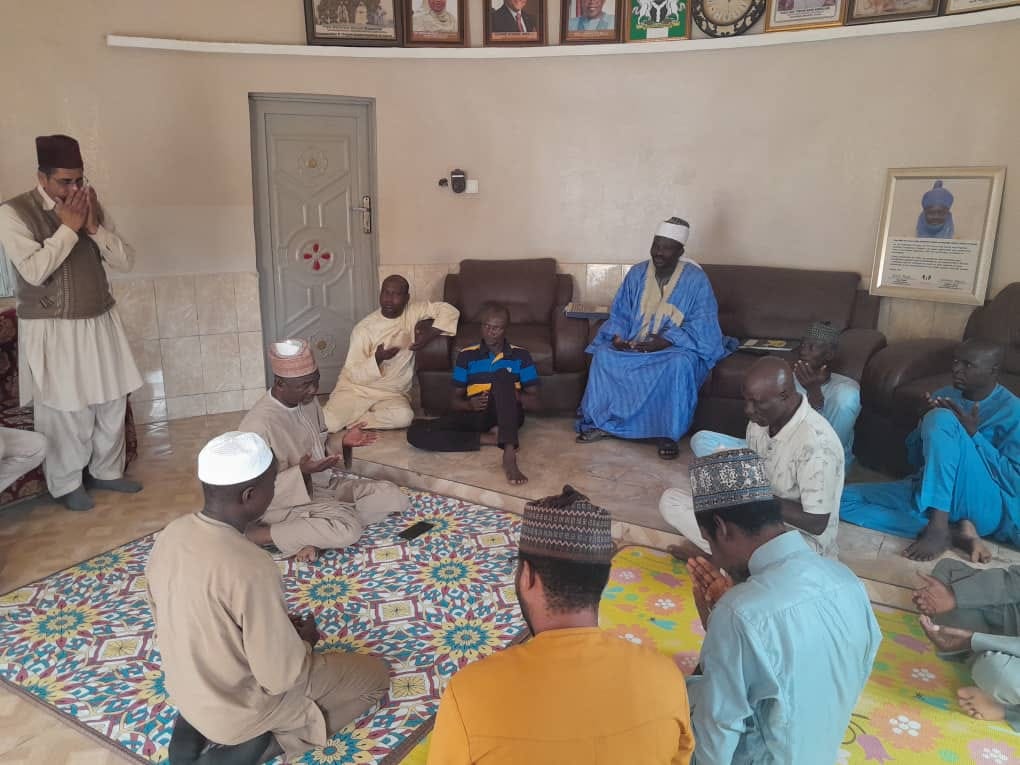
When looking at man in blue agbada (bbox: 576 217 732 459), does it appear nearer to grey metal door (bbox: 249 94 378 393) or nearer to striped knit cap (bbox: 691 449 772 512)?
grey metal door (bbox: 249 94 378 393)

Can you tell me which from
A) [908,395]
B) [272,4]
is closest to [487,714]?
[908,395]

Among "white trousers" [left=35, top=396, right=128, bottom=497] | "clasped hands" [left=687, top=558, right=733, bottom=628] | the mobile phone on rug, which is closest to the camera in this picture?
"clasped hands" [left=687, top=558, right=733, bottom=628]

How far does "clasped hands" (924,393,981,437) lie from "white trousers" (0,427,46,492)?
378 cm

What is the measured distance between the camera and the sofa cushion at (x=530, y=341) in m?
4.98

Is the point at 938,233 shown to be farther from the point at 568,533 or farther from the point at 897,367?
the point at 568,533

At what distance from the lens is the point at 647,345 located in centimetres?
463

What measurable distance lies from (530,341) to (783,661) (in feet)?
12.0

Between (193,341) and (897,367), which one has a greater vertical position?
(897,367)

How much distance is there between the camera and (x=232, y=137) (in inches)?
212

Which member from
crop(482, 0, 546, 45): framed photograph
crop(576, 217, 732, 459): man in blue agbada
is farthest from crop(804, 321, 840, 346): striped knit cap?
crop(482, 0, 546, 45): framed photograph

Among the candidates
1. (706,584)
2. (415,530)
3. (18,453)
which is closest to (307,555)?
(415,530)

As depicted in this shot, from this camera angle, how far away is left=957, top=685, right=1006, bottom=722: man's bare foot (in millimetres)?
2279

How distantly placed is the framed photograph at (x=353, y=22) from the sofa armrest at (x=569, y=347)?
2.51 m

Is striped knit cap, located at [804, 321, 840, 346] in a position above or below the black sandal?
above
